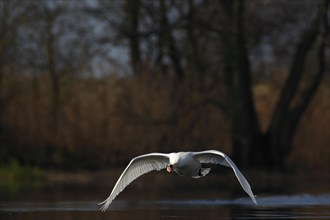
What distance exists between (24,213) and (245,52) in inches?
497

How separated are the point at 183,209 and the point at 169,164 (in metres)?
1.98

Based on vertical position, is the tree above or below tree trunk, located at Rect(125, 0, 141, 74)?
below

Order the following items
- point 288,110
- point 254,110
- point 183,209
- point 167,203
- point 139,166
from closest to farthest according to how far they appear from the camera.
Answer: point 139,166
point 183,209
point 167,203
point 288,110
point 254,110

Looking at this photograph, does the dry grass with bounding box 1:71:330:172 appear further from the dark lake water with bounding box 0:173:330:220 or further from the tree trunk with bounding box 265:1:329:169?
the dark lake water with bounding box 0:173:330:220

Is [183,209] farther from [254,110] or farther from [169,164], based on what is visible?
[254,110]

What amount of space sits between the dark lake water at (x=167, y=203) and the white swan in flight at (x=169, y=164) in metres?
0.54

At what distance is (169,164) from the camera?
15.8 metres

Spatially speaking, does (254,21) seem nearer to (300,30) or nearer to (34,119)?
(300,30)

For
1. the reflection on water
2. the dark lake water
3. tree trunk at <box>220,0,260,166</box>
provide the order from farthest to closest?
tree trunk at <box>220,0,260,166</box> < the dark lake water < the reflection on water

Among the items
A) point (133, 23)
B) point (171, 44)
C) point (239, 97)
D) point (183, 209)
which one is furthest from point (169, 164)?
point (171, 44)

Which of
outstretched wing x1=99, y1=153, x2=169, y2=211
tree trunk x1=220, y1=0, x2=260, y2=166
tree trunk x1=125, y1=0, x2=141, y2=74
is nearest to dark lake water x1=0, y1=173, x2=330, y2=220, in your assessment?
outstretched wing x1=99, y1=153, x2=169, y2=211

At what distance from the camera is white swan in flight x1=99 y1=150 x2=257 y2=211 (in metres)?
15.7

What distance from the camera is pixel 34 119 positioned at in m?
29.4

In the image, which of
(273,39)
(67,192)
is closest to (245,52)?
(273,39)
